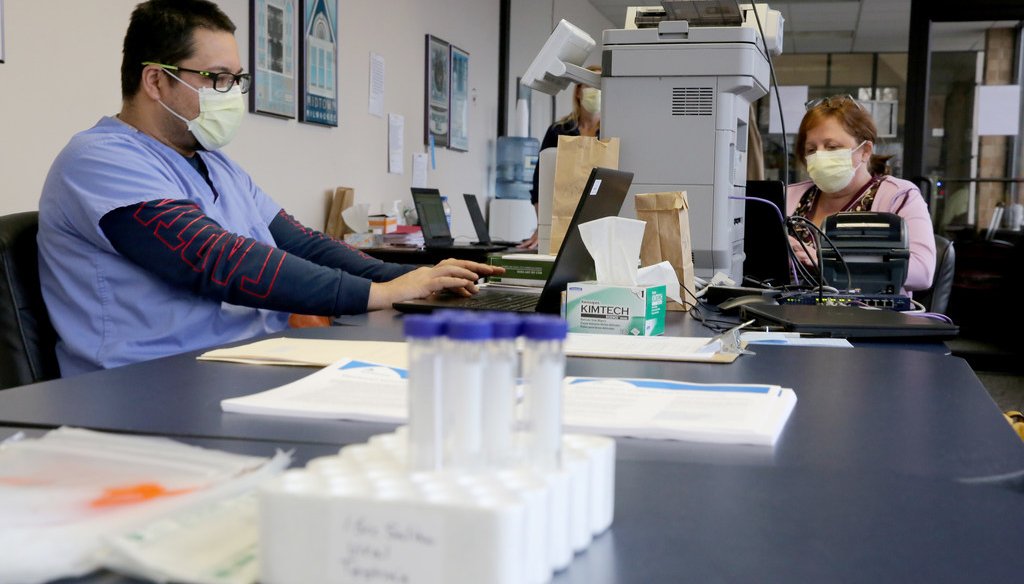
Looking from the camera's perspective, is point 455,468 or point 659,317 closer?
point 455,468

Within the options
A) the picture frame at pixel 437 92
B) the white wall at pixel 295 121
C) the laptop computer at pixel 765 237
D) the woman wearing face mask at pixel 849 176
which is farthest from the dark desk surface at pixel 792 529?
the picture frame at pixel 437 92

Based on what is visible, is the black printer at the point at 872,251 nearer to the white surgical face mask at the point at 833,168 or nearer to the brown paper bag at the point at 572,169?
the brown paper bag at the point at 572,169

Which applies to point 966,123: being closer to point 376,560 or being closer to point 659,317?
point 659,317

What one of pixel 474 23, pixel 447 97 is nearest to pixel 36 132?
pixel 447 97

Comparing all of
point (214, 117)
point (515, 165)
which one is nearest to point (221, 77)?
point (214, 117)

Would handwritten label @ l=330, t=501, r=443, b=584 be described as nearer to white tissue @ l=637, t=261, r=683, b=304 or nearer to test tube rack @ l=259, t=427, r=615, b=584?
test tube rack @ l=259, t=427, r=615, b=584

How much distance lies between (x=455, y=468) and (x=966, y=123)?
227 inches

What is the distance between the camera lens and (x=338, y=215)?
3885mm

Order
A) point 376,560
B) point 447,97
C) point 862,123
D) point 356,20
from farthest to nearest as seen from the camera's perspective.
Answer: point 447,97 → point 356,20 → point 862,123 → point 376,560

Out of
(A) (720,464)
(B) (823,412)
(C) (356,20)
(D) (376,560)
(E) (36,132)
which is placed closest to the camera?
(D) (376,560)

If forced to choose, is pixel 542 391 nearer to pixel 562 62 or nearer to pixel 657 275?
pixel 657 275

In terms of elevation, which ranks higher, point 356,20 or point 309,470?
point 356,20

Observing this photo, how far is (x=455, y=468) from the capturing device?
50 centimetres

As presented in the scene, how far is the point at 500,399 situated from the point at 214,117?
1615mm
